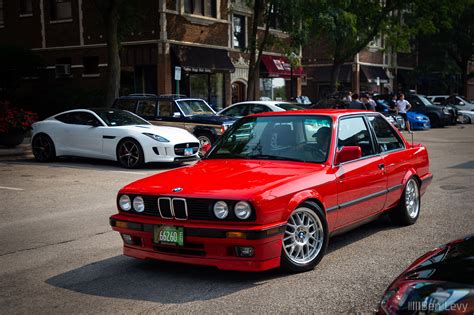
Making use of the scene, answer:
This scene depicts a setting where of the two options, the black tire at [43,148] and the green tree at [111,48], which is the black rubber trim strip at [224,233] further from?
the green tree at [111,48]

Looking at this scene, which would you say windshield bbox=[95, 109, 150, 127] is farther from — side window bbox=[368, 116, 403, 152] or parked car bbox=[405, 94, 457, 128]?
parked car bbox=[405, 94, 457, 128]

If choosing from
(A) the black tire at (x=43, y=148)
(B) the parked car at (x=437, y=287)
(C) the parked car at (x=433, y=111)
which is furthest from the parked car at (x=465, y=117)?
(B) the parked car at (x=437, y=287)

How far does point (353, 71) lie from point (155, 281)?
40.1 m

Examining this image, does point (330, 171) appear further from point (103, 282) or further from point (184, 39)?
point (184, 39)

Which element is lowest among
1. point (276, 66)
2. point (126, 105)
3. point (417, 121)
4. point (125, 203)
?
point (417, 121)

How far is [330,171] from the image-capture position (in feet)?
19.3

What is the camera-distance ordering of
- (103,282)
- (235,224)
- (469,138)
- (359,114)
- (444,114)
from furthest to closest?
(444,114), (469,138), (359,114), (103,282), (235,224)

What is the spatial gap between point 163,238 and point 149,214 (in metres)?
0.29

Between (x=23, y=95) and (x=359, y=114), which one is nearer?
(x=359, y=114)

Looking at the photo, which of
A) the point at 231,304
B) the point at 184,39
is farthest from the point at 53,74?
the point at 231,304

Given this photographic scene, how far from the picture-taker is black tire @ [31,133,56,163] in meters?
15.1

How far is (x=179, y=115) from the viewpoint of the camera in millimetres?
16516

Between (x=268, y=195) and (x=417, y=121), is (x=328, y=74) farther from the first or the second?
(x=268, y=195)

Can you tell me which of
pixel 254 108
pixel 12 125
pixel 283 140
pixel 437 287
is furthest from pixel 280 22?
pixel 437 287
